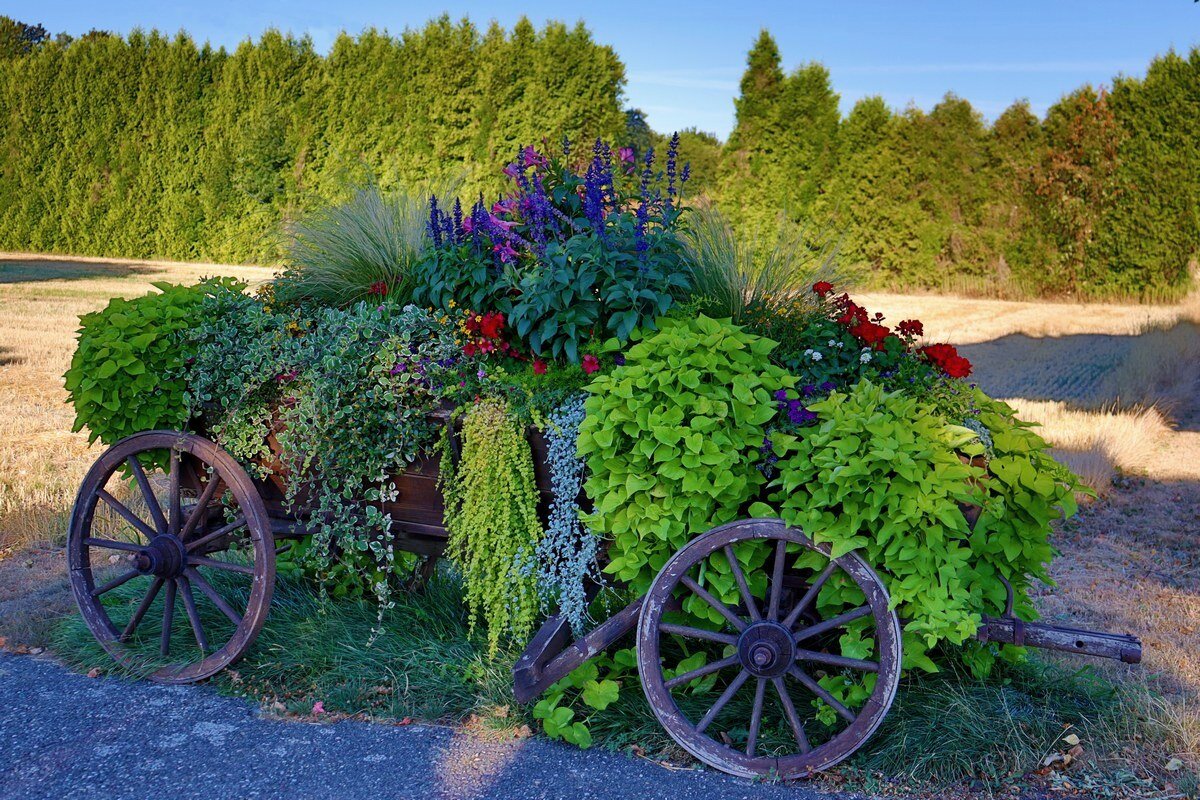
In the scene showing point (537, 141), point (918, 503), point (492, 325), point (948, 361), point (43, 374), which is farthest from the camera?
point (537, 141)

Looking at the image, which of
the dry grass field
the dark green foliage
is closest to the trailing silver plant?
the dry grass field

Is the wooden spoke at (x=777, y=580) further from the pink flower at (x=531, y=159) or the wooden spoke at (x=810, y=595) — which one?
the pink flower at (x=531, y=159)

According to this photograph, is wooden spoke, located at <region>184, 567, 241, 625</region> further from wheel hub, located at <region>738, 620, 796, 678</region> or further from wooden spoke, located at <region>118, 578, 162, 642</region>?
wheel hub, located at <region>738, 620, 796, 678</region>

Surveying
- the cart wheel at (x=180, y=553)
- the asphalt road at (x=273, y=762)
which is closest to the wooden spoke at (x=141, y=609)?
the cart wheel at (x=180, y=553)

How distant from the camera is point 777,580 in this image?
2.75m

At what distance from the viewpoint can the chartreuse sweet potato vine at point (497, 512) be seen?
306 centimetres

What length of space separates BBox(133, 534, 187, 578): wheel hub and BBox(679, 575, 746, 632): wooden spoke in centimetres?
189

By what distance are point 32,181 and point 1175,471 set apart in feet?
64.7

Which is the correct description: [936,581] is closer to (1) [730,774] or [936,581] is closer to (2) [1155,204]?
(1) [730,774]

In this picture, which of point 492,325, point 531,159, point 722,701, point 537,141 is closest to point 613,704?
point 722,701

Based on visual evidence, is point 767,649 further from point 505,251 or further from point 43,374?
point 43,374

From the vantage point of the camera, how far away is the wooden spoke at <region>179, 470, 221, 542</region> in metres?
3.41

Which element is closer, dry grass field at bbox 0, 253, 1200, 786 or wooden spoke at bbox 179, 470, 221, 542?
wooden spoke at bbox 179, 470, 221, 542

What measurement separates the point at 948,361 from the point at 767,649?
1.19 m
